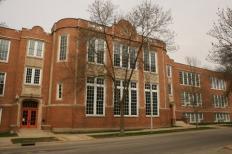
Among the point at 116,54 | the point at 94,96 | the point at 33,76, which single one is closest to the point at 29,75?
the point at 33,76

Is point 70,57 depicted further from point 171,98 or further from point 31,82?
point 171,98

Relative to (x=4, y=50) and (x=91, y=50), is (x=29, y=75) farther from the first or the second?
(x=91, y=50)

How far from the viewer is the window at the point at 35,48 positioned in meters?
29.9

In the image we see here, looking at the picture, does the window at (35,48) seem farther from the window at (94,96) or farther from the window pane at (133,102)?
the window pane at (133,102)

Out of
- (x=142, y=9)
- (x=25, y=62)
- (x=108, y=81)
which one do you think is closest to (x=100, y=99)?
(x=108, y=81)

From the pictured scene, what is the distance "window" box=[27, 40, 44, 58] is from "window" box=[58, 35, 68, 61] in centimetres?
248

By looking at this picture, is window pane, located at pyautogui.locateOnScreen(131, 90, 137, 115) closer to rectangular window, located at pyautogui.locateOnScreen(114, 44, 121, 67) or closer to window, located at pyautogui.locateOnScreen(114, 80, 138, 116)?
window, located at pyautogui.locateOnScreen(114, 80, 138, 116)

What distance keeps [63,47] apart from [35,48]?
3566 mm

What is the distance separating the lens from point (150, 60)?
36.5 metres

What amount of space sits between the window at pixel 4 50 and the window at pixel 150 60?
1870 centimetres

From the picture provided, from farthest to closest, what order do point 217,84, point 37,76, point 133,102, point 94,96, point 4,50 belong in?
point 217,84 < point 133,102 < point 37,76 < point 94,96 < point 4,50

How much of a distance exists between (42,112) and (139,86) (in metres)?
13.7

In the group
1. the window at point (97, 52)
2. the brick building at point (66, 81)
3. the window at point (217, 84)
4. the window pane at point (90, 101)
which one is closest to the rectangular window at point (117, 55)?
the brick building at point (66, 81)

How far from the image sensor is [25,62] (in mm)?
29062
